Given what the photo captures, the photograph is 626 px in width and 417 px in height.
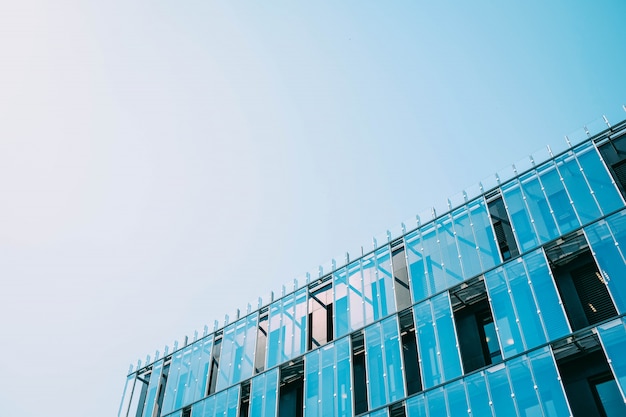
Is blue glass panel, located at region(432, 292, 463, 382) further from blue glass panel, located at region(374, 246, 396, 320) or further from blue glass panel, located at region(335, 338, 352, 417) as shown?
blue glass panel, located at region(335, 338, 352, 417)

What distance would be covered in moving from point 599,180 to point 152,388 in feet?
78.7

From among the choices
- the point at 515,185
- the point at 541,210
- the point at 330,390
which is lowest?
the point at 330,390

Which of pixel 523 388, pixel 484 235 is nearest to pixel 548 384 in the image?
pixel 523 388

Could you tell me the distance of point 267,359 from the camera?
91.0 ft

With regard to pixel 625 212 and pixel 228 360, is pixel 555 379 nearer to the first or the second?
pixel 625 212

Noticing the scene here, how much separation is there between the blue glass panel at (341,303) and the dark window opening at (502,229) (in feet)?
23.4

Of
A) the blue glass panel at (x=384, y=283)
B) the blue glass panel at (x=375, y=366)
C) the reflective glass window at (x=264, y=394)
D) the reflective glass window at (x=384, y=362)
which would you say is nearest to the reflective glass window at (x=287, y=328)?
the reflective glass window at (x=264, y=394)

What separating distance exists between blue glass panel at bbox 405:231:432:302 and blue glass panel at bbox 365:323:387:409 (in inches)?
Answer: 84.0

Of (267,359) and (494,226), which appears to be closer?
(494,226)

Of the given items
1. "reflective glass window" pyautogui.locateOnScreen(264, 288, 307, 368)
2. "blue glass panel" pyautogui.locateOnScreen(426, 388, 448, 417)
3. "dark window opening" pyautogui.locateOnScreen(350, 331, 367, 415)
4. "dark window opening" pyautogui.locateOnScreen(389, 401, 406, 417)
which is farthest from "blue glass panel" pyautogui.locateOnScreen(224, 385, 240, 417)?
"blue glass panel" pyautogui.locateOnScreen(426, 388, 448, 417)

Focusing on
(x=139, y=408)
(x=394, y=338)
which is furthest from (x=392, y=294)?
(x=139, y=408)

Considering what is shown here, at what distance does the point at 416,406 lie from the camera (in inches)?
822

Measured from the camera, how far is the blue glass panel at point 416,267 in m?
23.9

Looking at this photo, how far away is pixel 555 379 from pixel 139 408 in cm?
2234
